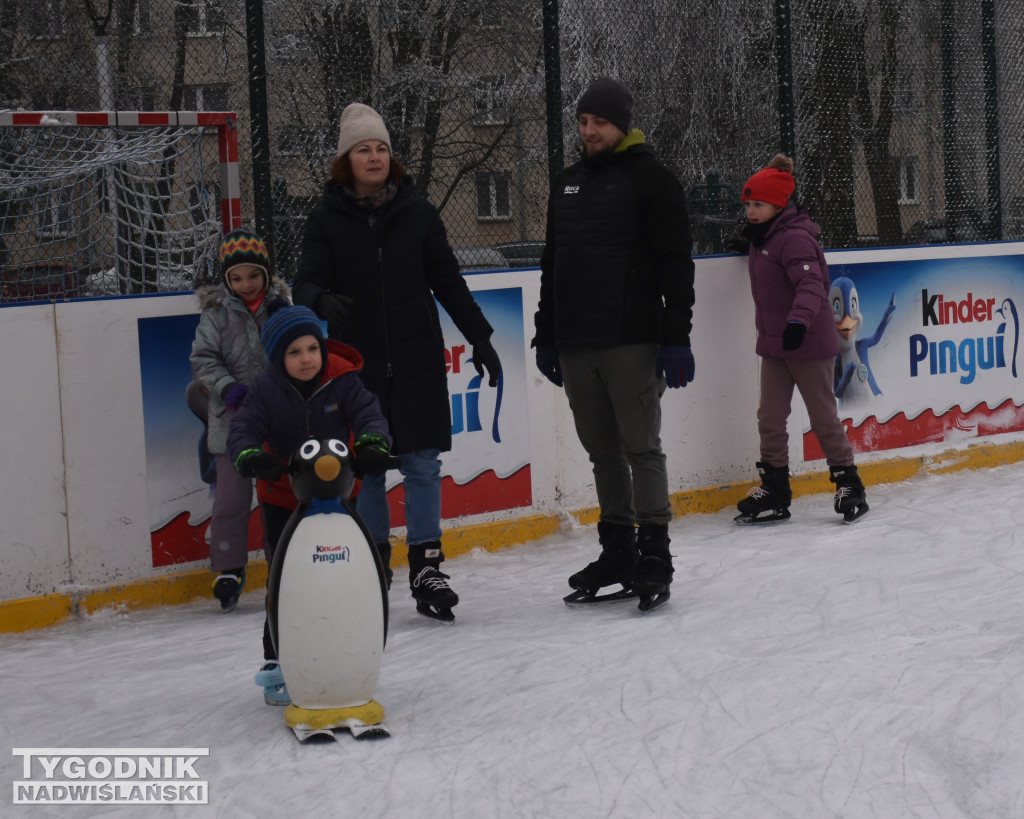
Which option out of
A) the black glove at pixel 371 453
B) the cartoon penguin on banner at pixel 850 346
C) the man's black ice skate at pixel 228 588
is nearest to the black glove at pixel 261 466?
the black glove at pixel 371 453

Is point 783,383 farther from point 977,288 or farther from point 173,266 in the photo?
point 173,266

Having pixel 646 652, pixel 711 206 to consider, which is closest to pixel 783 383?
pixel 711 206

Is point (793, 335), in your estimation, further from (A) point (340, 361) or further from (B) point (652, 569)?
(A) point (340, 361)

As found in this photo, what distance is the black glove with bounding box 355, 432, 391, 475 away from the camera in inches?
133

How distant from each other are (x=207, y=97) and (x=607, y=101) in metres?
2.64

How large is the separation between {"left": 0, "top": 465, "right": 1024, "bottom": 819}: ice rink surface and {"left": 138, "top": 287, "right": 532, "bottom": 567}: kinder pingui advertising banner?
1.12 ft

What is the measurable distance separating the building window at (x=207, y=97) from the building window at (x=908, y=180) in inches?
157

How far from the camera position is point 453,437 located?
19.2ft

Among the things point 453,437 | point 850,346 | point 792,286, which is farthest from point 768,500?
point 453,437

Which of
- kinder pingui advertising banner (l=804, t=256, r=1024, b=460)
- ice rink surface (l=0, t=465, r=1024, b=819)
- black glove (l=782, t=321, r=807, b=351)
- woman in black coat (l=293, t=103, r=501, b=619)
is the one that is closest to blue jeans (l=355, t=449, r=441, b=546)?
woman in black coat (l=293, t=103, r=501, b=619)

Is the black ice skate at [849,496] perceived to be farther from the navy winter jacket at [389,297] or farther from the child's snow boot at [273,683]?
the child's snow boot at [273,683]

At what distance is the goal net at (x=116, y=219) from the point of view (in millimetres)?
5715

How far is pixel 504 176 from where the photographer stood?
20.9ft

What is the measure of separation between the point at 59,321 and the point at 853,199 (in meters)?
4.55
